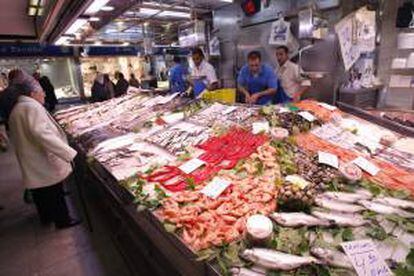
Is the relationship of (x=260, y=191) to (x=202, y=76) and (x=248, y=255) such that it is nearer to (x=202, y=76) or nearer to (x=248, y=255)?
(x=248, y=255)

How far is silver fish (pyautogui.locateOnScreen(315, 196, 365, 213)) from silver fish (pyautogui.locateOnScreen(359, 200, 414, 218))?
4 centimetres

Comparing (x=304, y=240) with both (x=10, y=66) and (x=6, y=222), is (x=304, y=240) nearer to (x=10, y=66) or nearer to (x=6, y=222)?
(x=6, y=222)

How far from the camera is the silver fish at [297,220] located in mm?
1458

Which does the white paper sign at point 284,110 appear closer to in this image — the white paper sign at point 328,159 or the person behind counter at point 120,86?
the white paper sign at point 328,159

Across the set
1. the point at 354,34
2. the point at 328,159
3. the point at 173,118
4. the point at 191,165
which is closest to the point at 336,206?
the point at 328,159

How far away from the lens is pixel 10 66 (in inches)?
449

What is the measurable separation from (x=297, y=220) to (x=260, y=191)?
364mm

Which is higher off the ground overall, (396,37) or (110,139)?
(396,37)

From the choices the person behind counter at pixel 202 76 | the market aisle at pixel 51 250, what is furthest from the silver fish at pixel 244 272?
the person behind counter at pixel 202 76

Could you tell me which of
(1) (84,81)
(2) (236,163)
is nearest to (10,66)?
(1) (84,81)

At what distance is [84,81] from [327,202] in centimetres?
1337

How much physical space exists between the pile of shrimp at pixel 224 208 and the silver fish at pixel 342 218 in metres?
0.26

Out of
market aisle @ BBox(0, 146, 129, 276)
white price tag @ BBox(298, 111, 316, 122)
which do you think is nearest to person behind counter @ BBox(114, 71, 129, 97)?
market aisle @ BBox(0, 146, 129, 276)

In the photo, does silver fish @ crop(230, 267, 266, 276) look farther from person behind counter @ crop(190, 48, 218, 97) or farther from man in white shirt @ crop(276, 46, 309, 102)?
person behind counter @ crop(190, 48, 218, 97)
